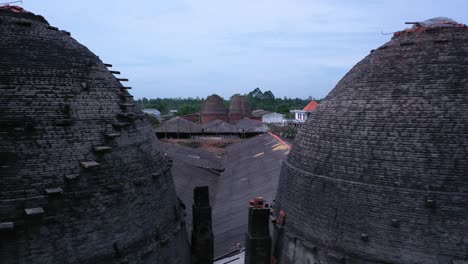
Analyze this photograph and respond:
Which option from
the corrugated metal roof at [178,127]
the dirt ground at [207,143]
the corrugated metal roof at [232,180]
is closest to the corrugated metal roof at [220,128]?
the corrugated metal roof at [178,127]

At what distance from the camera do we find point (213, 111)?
7831 cm

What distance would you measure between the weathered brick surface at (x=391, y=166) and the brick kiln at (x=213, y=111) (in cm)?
6253

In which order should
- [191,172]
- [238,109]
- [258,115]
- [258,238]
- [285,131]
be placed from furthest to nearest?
[258,115]
[238,109]
[285,131]
[191,172]
[258,238]

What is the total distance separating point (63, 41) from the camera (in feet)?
43.8

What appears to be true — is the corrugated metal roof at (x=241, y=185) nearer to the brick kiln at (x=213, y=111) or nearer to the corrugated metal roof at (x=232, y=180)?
the corrugated metal roof at (x=232, y=180)

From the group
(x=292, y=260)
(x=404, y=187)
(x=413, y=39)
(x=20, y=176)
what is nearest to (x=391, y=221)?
(x=404, y=187)

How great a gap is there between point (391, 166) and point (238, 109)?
7394 cm

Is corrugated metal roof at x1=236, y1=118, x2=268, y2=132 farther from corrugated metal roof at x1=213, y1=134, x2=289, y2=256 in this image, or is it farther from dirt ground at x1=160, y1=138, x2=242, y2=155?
corrugated metal roof at x1=213, y1=134, x2=289, y2=256

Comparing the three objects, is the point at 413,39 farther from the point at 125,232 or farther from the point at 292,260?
the point at 125,232

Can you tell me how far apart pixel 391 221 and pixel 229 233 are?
36.3ft

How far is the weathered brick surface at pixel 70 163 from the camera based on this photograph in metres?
10.5

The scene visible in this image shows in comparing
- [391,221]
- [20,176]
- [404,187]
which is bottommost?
[391,221]

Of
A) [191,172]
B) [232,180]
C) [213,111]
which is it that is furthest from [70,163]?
[213,111]

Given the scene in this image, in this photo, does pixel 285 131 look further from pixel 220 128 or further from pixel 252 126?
pixel 220 128
